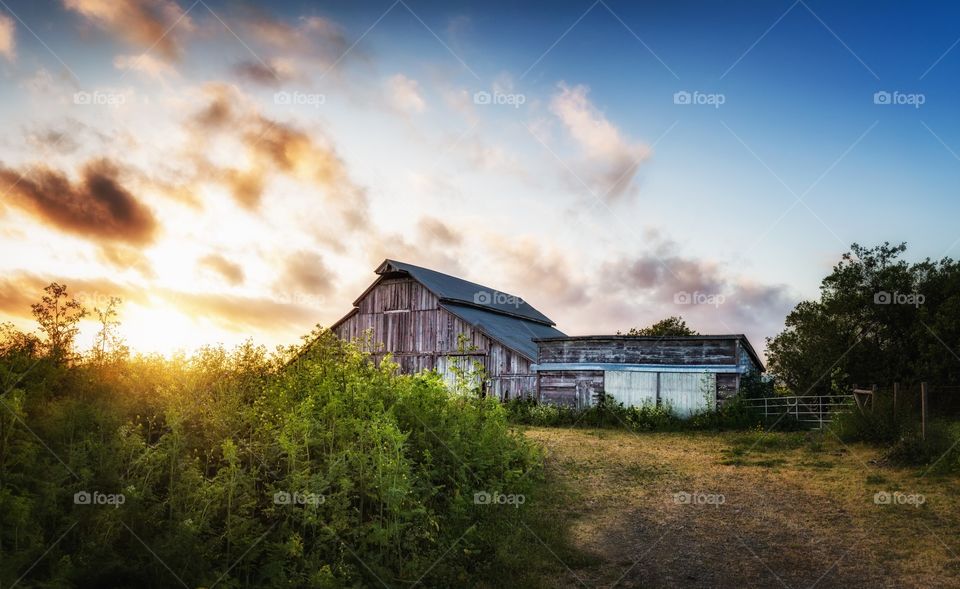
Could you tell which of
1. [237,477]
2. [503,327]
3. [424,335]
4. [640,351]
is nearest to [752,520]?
[237,477]

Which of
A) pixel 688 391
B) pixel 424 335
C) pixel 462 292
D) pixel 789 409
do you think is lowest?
pixel 789 409

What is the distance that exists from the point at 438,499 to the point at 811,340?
40.5m

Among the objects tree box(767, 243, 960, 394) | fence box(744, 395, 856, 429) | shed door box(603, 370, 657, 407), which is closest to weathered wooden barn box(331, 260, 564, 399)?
shed door box(603, 370, 657, 407)

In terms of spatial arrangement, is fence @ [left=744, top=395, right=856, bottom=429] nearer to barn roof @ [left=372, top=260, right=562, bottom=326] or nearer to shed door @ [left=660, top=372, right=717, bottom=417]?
shed door @ [left=660, top=372, right=717, bottom=417]

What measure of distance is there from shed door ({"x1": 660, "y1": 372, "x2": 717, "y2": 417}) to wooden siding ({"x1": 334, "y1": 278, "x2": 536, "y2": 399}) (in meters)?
6.77

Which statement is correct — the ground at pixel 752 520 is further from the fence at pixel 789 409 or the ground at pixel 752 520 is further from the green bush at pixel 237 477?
the fence at pixel 789 409

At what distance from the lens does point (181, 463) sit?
582 cm

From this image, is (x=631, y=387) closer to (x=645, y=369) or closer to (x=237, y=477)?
(x=645, y=369)

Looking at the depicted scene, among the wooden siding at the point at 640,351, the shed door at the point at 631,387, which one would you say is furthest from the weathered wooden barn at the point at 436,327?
the shed door at the point at 631,387

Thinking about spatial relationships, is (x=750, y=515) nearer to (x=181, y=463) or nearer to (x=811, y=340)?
(x=181, y=463)

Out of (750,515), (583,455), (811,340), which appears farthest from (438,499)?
(811,340)

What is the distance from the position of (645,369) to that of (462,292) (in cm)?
1396

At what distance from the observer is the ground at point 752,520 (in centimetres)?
750

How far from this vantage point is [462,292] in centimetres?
3728
